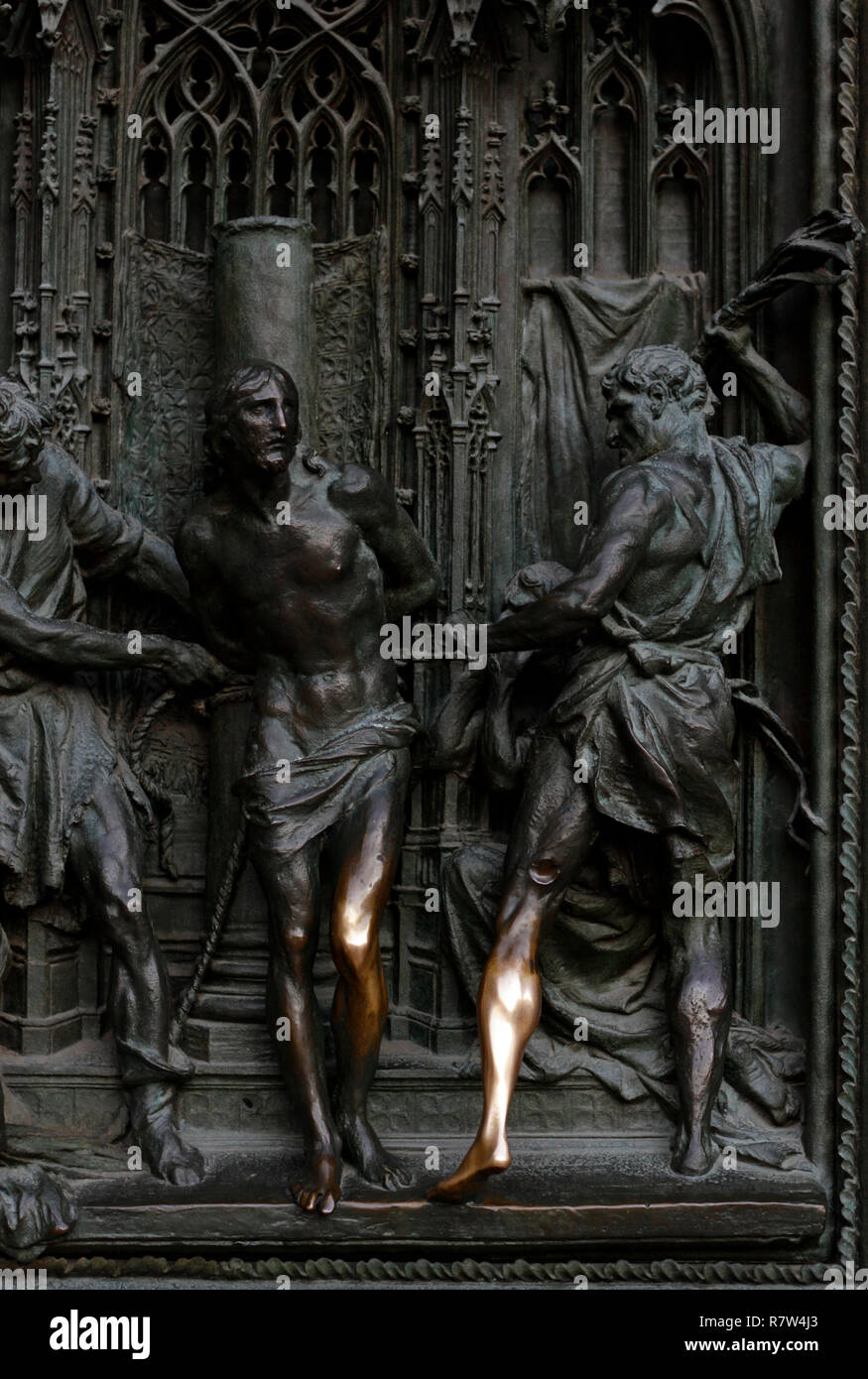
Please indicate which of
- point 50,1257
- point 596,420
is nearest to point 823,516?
point 596,420

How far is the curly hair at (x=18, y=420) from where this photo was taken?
25.6ft

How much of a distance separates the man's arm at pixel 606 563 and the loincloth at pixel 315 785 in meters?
0.71

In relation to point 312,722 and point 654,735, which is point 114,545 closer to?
point 312,722

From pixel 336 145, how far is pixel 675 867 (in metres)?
3.28

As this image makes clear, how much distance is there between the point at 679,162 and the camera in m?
8.66

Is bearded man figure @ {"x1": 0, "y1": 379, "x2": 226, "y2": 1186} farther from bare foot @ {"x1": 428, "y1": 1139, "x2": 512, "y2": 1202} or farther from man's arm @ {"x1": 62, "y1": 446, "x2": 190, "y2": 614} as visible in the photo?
bare foot @ {"x1": 428, "y1": 1139, "x2": 512, "y2": 1202}

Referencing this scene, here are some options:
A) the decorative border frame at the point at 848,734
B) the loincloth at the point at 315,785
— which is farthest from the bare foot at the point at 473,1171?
the loincloth at the point at 315,785

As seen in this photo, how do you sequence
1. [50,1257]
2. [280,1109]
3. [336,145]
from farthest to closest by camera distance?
[336,145] → [280,1109] → [50,1257]

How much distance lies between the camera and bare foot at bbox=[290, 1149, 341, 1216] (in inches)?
301

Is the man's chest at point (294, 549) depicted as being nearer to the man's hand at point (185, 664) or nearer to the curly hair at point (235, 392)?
the curly hair at point (235, 392)

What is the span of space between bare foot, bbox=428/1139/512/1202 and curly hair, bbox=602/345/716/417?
112 inches

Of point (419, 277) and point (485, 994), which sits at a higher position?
point (419, 277)

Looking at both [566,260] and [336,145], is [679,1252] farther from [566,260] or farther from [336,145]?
[336,145]

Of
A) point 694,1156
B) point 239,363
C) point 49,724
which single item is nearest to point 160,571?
point 49,724
